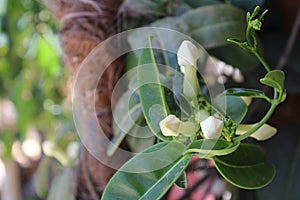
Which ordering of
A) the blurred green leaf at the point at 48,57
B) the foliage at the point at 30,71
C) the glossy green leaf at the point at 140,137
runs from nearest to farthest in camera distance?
the glossy green leaf at the point at 140,137, the foliage at the point at 30,71, the blurred green leaf at the point at 48,57

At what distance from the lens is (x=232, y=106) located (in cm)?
40

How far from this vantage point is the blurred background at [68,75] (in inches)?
19.9

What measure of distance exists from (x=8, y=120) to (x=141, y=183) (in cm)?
98

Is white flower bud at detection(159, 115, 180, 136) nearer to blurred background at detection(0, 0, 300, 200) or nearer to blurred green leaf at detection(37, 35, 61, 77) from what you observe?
blurred background at detection(0, 0, 300, 200)

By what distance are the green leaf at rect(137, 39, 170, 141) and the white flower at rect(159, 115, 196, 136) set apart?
0.02 meters

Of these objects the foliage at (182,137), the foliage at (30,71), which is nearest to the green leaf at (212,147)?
the foliage at (182,137)

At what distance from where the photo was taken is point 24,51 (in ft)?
2.95

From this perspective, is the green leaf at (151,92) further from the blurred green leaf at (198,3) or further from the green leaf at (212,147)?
the blurred green leaf at (198,3)

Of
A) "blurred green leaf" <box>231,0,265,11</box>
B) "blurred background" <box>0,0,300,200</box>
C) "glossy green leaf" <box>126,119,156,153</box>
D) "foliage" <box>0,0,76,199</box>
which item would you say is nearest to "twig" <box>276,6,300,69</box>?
"blurred background" <box>0,0,300,200</box>

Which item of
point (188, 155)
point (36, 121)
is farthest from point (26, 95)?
point (188, 155)

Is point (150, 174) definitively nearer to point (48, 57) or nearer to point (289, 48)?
point (289, 48)

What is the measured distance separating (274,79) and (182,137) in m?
0.08

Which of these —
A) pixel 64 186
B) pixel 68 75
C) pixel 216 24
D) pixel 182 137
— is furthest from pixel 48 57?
pixel 182 137

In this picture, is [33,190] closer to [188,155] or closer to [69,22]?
[69,22]
